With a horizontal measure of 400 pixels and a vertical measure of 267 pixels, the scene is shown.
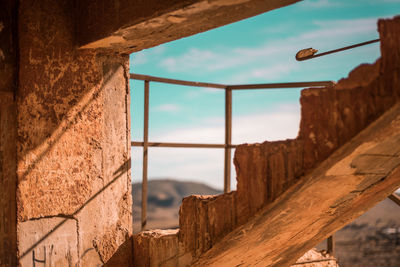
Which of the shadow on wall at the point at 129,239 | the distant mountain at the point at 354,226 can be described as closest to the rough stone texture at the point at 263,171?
the shadow on wall at the point at 129,239

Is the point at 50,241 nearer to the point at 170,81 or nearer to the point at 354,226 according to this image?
the point at 170,81

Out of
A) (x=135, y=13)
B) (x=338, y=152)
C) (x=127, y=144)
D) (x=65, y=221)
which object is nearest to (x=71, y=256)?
(x=65, y=221)

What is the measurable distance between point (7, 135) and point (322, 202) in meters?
1.65

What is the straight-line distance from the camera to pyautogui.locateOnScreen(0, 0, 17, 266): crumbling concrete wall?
2.24 m

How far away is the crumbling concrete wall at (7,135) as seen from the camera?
2.24m

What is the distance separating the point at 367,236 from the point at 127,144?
38.7 ft

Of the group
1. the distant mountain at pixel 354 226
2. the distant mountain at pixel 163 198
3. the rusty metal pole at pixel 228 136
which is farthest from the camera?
the distant mountain at pixel 163 198

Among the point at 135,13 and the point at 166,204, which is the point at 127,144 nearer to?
the point at 135,13

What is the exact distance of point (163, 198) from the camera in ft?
64.5

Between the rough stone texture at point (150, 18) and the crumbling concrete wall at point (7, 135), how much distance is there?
38 cm

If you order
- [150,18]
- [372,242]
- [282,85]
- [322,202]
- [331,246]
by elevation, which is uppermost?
[150,18]

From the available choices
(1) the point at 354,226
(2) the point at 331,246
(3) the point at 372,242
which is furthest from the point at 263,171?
(1) the point at 354,226

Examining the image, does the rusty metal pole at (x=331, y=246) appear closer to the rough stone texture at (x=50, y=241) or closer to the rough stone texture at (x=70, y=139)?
the rough stone texture at (x=70, y=139)

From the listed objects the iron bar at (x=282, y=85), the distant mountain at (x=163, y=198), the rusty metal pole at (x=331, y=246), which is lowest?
the distant mountain at (x=163, y=198)
